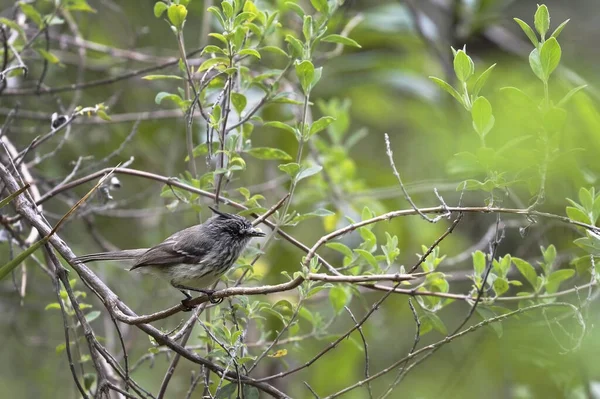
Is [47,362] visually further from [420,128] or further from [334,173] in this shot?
[420,128]

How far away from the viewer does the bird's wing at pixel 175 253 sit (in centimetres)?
390

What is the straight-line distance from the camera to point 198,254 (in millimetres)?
3883

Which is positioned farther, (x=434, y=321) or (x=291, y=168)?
(x=434, y=321)

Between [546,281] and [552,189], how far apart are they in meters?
0.73

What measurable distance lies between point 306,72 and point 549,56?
99 centimetres

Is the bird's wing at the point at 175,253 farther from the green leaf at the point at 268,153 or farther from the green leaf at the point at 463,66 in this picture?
the green leaf at the point at 463,66

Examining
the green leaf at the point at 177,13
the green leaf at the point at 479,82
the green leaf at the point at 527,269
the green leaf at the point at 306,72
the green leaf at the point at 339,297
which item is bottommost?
the green leaf at the point at 527,269

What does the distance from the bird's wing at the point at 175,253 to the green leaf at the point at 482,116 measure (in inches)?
71.0

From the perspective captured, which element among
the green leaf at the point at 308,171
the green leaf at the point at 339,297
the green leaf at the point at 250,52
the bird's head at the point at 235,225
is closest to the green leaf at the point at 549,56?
the green leaf at the point at 308,171

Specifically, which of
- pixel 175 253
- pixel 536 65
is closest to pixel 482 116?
pixel 536 65

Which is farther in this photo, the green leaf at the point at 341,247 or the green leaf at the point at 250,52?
the green leaf at the point at 341,247

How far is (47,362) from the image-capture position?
6191 millimetres

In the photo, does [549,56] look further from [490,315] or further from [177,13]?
[177,13]

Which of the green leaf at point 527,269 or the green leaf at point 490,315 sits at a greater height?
the green leaf at point 527,269
